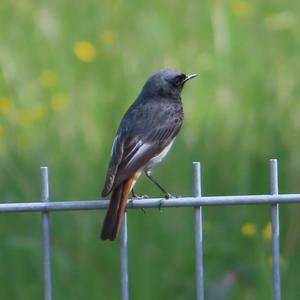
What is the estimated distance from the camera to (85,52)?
6.91 meters

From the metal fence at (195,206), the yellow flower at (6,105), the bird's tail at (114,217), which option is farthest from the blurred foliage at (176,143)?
the metal fence at (195,206)

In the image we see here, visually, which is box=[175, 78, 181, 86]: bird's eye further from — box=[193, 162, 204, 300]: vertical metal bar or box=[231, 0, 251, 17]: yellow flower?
box=[231, 0, 251, 17]: yellow flower

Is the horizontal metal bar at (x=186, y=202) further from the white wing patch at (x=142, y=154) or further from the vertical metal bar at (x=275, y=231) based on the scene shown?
the white wing patch at (x=142, y=154)

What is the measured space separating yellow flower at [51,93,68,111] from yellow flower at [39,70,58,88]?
0.14m

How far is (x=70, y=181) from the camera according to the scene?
5223 millimetres

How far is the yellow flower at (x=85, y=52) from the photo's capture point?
689 centimetres

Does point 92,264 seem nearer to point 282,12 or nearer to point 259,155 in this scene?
point 259,155

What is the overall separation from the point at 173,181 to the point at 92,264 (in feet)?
2.35

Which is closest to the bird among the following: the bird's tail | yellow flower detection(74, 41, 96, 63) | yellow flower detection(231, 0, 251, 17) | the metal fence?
the bird's tail

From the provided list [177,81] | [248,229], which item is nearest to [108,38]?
[177,81]

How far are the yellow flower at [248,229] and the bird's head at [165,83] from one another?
0.65 metres

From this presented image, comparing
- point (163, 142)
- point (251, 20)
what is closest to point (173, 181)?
point (163, 142)

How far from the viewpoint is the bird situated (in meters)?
3.83

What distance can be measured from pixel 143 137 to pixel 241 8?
9.96 ft
